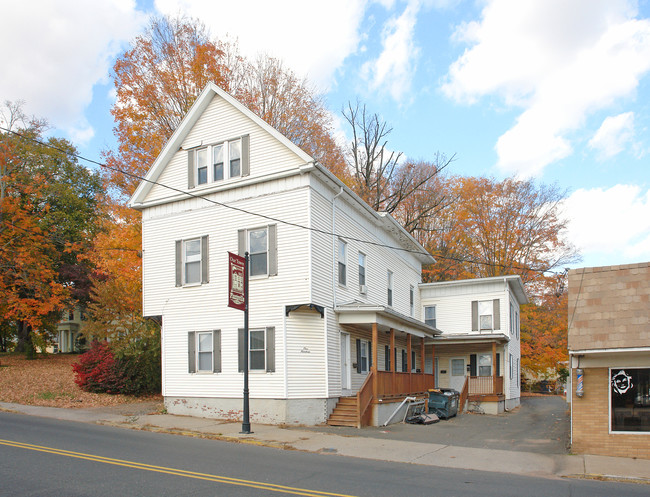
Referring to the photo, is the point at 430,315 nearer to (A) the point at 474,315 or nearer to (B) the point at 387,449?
(A) the point at 474,315

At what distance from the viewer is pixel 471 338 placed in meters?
28.8

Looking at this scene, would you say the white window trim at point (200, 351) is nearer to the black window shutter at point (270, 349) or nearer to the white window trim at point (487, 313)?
the black window shutter at point (270, 349)

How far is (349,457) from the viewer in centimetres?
1328

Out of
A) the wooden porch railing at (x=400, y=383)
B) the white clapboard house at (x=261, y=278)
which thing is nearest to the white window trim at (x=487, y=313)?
the wooden porch railing at (x=400, y=383)

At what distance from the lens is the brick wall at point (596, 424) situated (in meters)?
13.6

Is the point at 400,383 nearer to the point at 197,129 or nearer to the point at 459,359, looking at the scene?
the point at 459,359

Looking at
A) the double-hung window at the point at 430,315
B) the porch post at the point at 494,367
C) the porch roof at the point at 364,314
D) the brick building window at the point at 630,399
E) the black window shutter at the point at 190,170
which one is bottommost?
the porch post at the point at 494,367

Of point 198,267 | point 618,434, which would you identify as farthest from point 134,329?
point 618,434

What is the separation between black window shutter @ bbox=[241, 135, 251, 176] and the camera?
2017cm

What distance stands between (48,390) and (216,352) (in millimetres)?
9126

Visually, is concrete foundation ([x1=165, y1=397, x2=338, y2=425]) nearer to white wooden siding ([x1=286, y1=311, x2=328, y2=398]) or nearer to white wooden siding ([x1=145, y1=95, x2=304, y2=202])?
white wooden siding ([x1=286, y1=311, x2=328, y2=398])

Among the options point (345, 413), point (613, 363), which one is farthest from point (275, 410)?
point (613, 363)

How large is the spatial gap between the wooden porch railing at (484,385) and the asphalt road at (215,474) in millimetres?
17530

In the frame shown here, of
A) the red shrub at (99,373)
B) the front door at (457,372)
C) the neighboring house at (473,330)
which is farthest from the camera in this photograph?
the front door at (457,372)
